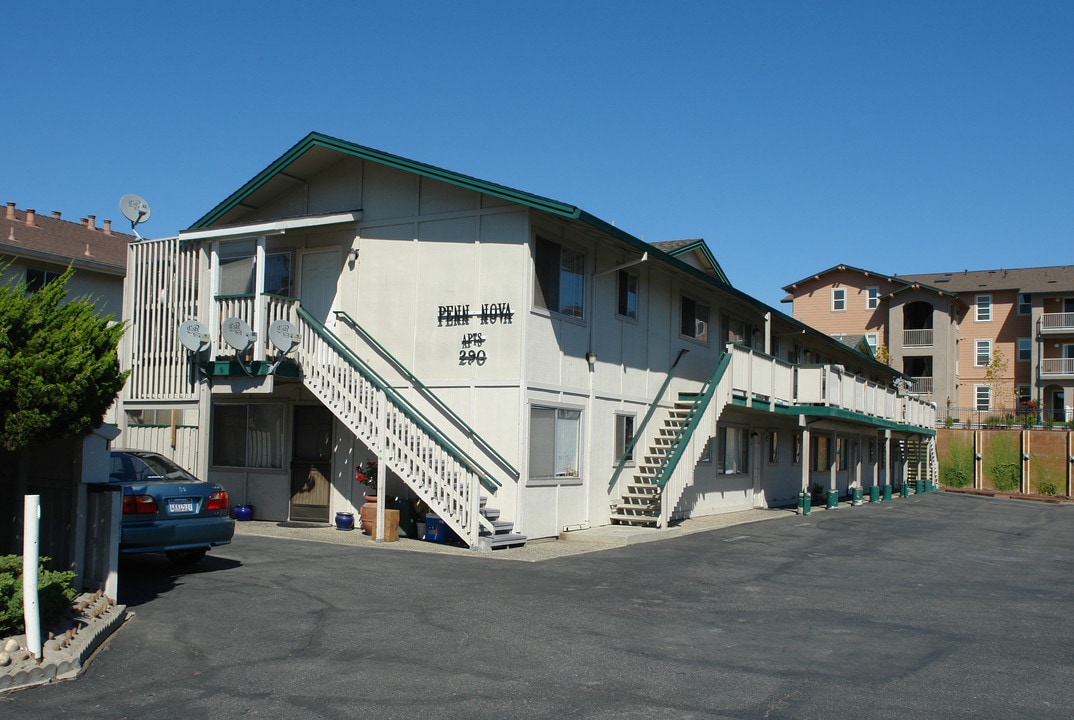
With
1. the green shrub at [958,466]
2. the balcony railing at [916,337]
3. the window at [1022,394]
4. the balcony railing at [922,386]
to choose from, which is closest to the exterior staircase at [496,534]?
the green shrub at [958,466]

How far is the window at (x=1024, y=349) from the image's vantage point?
208ft

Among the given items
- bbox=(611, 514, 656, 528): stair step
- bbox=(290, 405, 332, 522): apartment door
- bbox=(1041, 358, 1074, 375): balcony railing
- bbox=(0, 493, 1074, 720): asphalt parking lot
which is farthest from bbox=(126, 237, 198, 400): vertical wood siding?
bbox=(1041, 358, 1074, 375): balcony railing

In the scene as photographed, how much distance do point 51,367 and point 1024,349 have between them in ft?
A: 217

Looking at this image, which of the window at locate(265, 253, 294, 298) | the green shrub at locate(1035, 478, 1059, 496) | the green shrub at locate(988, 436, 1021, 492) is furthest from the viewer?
the green shrub at locate(988, 436, 1021, 492)

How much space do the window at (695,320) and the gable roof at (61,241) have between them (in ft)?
55.7

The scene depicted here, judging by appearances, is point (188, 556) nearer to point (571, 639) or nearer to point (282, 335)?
point (282, 335)

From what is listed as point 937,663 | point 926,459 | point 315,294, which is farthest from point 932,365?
point 937,663

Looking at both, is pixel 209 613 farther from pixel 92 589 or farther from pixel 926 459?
pixel 926 459

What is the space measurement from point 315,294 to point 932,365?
52237 mm

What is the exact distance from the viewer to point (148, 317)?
19.2 metres

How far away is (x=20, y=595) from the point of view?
7355 millimetres

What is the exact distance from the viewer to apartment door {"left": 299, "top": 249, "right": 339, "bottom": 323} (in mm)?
18516

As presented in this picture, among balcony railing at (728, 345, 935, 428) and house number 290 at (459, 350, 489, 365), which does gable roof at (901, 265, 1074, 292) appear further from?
house number 290 at (459, 350, 489, 365)

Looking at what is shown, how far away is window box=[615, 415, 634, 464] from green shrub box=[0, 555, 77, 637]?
12.2 m
